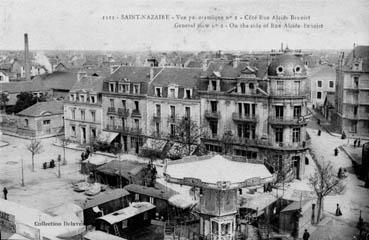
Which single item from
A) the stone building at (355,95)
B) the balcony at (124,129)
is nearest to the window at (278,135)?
the stone building at (355,95)

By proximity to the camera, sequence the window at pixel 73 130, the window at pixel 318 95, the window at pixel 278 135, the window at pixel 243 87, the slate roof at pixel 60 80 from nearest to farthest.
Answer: the window at pixel 278 135
the window at pixel 243 87
the window at pixel 73 130
the window at pixel 318 95
the slate roof at pixel 60 80

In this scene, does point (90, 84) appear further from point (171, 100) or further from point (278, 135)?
point (278, 135)

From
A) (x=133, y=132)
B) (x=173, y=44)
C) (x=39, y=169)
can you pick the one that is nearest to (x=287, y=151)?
(x=173, y=44)

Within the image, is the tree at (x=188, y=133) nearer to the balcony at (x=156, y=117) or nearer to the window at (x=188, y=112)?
the window at (x=188, y=112)

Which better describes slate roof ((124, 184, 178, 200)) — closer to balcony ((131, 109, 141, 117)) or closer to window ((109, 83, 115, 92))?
balcony ((131, 109, 141, 117))

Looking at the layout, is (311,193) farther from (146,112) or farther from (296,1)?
(146,112)

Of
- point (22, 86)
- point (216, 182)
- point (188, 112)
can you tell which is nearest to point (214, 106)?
point (188, 112)
